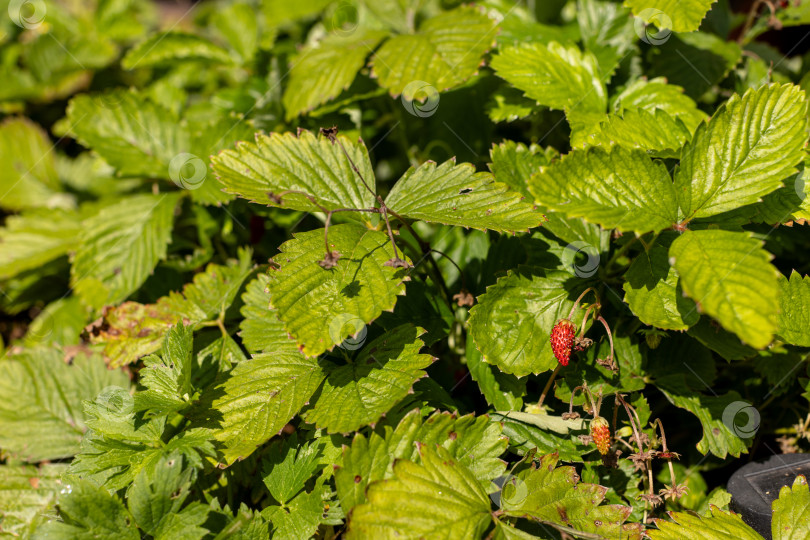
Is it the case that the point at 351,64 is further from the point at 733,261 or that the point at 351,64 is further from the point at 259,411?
the point at 733,261

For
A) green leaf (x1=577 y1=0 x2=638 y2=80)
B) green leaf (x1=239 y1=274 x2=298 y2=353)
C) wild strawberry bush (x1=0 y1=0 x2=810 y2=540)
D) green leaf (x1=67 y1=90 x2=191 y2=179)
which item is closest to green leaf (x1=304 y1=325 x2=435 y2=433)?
wild strawberry bush (x1=0 y1=0 x2=810 y2=540)

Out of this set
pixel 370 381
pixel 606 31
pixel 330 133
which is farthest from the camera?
pixel 606 31

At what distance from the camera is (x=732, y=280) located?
101cm

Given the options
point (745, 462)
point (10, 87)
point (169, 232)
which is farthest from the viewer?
point (10, 87)

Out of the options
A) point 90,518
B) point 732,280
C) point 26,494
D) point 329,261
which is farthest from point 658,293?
point 26,494

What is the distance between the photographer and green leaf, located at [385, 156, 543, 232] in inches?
48.3

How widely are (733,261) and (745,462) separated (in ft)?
2.17

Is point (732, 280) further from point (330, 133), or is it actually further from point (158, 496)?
point (158, 496)

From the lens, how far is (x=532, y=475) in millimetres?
1165

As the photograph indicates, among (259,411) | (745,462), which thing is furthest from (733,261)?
(259,411)

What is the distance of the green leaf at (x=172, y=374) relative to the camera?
1.26 metres

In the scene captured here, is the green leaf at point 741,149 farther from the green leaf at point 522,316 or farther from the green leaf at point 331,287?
the green leaf at point 331,287

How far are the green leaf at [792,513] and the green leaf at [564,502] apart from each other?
252 mm

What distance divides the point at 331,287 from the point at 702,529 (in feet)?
2.66
